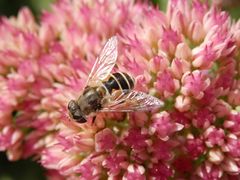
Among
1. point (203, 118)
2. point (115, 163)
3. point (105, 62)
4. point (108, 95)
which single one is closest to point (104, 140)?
point (115, 163)

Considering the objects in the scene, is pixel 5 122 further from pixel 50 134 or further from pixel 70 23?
pixel 70 23

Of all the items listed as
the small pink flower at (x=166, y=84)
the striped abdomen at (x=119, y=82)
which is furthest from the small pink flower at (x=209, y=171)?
the striped abdomen at (x=119, y=82)

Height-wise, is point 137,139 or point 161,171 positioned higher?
point 137,139

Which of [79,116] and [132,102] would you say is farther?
[79,116]

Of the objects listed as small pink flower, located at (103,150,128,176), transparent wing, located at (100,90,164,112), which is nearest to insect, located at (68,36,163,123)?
transparent wing, located at (100,90,164,112)

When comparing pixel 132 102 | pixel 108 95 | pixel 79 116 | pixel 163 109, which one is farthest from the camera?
pixel 163 109

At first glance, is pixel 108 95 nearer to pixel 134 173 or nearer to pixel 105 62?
pixel 105 62

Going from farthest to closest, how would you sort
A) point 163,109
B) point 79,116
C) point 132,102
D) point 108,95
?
Answer: point 163,109, point 79,116, point 108,95, point 132,102
